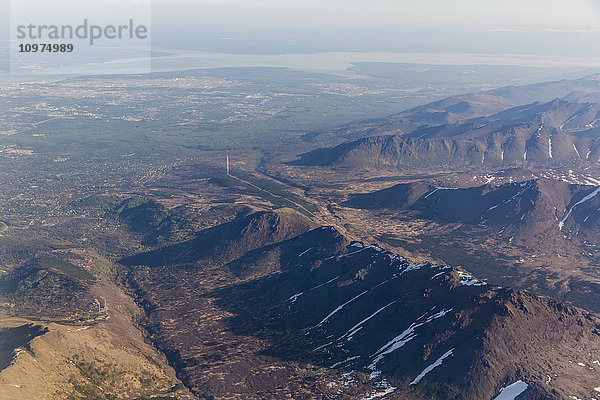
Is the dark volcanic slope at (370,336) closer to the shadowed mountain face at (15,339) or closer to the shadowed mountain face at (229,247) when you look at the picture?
the shadowed mountain face at (229,247)

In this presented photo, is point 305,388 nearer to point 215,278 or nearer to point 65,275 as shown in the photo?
point 215,278

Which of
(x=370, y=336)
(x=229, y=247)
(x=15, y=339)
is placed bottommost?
(x=15, y=339)

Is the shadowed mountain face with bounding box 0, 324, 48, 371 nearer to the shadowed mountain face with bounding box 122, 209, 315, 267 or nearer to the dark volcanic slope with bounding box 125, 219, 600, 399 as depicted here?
the dark volcanic slope with bounding box 125, 219, 600, 399

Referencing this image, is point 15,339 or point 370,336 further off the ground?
point 370,336

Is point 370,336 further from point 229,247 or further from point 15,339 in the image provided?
point 15,339

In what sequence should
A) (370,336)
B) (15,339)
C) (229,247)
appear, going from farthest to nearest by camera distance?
1. (229,247)
2. (370,336)
3. (15,339)

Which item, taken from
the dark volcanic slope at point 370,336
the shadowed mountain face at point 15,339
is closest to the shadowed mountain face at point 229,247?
the dark volcanic slope at point 370,336

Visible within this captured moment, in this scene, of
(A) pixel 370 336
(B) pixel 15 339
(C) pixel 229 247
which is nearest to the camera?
(B) pixel 15 339

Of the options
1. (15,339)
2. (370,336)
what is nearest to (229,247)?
(370,336)
